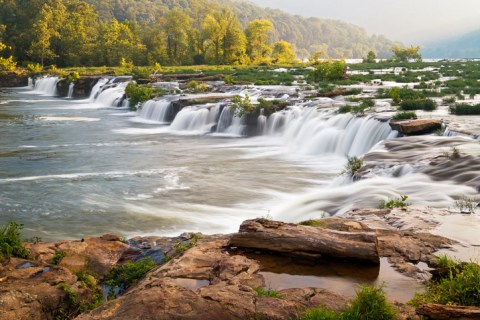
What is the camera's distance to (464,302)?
542 cm

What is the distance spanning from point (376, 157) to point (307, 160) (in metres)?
5.02

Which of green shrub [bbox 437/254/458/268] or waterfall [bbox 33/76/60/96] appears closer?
green shrub [bbox 437/254/458/268]

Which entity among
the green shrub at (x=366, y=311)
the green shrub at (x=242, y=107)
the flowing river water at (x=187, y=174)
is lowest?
the flowing river water at (x=187, y=174)

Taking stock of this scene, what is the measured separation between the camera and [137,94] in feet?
126

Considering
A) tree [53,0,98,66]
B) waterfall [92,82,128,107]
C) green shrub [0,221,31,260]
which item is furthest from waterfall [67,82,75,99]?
green shrub [0,221,31,260]

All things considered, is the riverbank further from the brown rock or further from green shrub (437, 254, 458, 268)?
green shrub (437, 254, 458, 268)

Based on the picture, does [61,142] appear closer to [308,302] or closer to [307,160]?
[307,160]

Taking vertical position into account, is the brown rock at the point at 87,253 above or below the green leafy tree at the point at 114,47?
below

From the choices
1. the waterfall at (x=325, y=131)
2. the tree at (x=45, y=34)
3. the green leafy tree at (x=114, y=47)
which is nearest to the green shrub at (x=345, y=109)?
the waterfall at (x=325, y=131)

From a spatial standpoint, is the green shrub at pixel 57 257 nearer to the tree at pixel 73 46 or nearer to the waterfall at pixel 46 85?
the waterfall at pixel 46 85

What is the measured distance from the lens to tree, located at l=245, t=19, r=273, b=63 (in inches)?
3620

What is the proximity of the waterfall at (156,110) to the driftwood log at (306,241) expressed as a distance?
25.3m

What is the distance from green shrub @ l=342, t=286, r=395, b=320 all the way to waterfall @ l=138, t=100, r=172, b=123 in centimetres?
2794

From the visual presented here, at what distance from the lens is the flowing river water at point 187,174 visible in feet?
40.1
